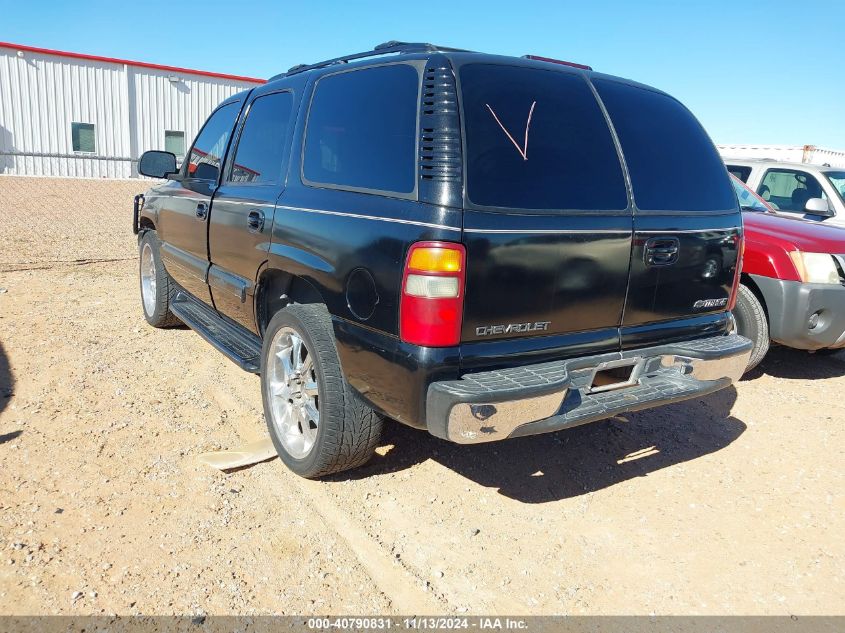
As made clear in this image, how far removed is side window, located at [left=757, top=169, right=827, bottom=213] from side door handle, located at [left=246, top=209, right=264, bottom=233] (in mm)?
6022

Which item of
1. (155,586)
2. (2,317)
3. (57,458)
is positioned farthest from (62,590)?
(2,317)

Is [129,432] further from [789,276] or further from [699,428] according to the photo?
[789,276]

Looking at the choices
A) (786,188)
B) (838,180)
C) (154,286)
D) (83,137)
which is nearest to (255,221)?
(154,286)

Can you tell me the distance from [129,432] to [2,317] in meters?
3.08

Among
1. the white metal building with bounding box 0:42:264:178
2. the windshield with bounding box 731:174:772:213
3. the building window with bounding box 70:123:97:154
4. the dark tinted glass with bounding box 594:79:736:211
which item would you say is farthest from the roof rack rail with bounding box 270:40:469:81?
the building window with bounding box 70:123:97:154

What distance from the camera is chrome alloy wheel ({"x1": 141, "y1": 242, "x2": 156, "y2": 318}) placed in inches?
235

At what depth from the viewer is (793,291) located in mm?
4805

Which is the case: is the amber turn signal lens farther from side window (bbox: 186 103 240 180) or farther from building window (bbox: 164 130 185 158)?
building window (bbox: 164 130 185 158)

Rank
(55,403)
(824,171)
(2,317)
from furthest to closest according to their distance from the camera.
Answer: (824,171) < (2,317) < (55,403)

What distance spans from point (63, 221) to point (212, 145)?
1005 centimetres

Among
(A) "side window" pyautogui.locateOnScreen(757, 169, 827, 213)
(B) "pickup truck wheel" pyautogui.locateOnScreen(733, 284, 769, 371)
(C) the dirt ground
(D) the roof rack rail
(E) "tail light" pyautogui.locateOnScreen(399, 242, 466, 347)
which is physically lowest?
(C) the dirt ground

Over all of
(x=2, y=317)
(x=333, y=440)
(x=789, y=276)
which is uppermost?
(x=789, y=276)

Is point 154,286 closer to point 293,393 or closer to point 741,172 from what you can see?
point 293,393

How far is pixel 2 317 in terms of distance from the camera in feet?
19.5
